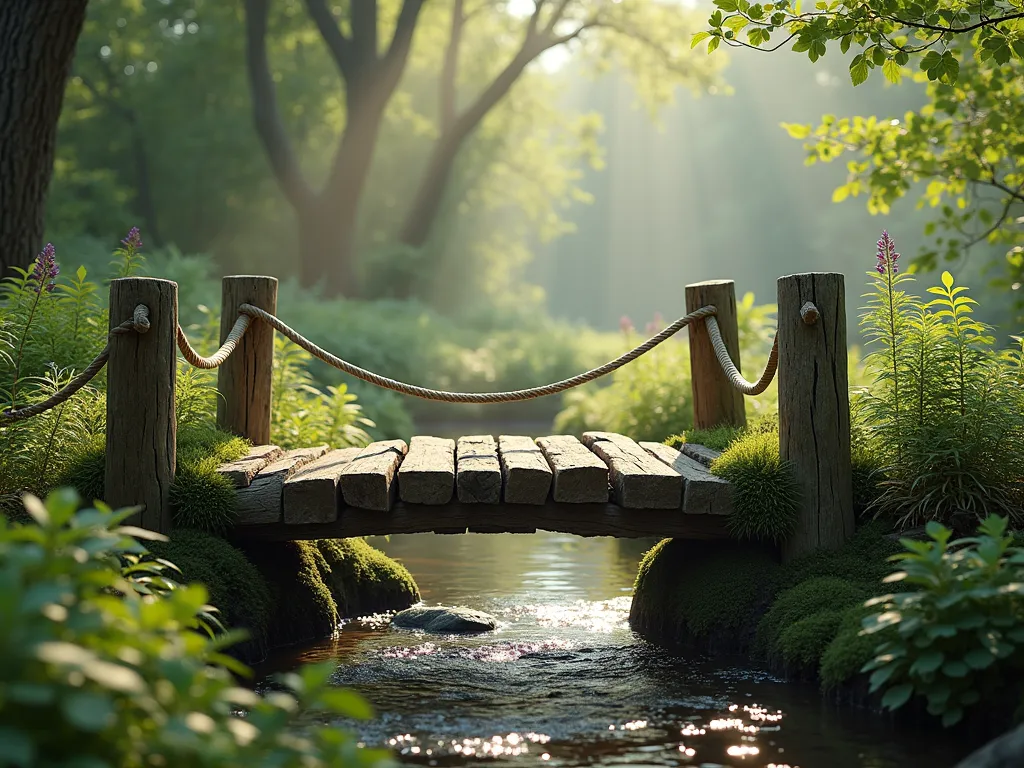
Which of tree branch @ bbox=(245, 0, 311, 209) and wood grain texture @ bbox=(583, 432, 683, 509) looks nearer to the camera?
wood grain texture @ bbox=(583, 432, 683, 509)

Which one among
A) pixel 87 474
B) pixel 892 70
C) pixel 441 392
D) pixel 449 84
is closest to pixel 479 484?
pixel 441 392

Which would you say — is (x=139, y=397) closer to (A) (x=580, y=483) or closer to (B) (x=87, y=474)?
(B) (x=87, y=474)

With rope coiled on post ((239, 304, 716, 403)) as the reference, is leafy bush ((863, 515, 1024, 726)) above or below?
below

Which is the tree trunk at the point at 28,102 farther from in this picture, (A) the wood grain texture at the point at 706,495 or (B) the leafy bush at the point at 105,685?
(B) the leafy bush at the point at 105,685

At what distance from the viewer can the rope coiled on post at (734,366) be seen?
237 inches

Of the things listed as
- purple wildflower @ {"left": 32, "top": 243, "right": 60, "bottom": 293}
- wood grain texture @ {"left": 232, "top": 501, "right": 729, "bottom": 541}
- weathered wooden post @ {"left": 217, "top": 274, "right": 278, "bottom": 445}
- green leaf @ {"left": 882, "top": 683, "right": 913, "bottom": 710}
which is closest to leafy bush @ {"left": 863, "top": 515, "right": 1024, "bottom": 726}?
green leaf @ {"left": 882, "top": 683, "right": 913, "bottom": 710}

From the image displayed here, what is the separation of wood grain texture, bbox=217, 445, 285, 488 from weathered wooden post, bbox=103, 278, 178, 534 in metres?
0.35

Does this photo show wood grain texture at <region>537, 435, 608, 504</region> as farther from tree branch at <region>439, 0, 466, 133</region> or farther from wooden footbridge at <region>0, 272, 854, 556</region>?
tree branch at <region>439, 0, 466, 133</region>

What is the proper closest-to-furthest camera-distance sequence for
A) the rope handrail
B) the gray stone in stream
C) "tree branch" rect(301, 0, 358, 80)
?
the gray stone in stream, the rope handrail, "tree branch" rect(301, 0, 358, 80)

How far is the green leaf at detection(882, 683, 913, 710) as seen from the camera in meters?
3.95

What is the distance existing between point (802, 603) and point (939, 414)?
1.19 meters

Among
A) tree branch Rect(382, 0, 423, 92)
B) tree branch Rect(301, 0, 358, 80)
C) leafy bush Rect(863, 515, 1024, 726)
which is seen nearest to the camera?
leafy bush Rect(863, 515, 1024, 726)

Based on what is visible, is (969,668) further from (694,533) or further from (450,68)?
(450,68)

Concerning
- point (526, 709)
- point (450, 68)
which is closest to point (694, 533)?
point (526, 709)
